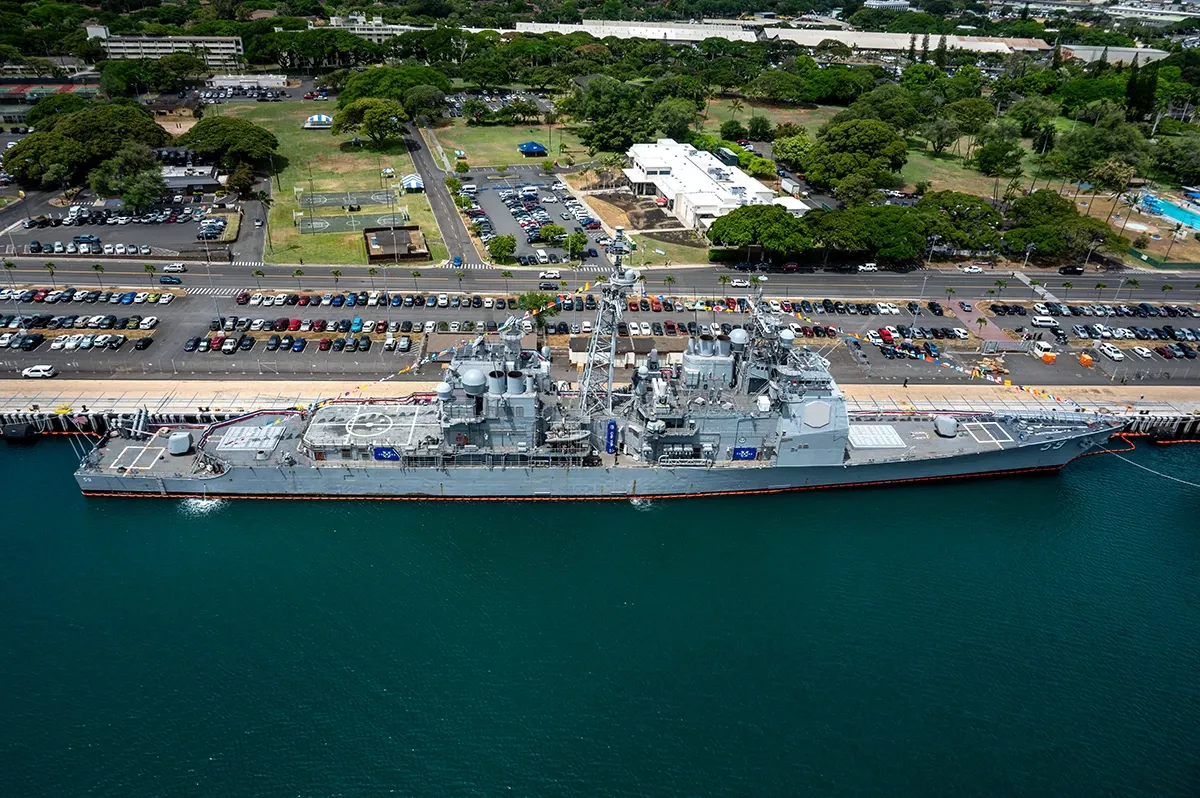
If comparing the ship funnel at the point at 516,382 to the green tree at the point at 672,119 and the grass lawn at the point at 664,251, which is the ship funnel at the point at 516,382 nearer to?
the grass lawn at the point at 664,251

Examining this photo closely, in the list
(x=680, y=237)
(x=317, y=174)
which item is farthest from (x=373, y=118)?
(x=680, y=237)

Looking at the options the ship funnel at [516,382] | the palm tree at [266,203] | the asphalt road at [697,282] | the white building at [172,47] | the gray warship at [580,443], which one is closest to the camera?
the ship funnel at [516,382]

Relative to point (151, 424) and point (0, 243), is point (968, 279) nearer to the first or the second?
point (151, 424)

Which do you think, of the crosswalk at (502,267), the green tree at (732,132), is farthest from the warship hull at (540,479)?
the green tree at (732,132)

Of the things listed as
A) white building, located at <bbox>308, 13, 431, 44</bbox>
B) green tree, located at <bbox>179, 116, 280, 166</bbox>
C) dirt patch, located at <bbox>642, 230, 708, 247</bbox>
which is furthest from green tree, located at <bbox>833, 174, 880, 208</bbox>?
white building, located at <bbox>308, 13, 431, 44</bbox>

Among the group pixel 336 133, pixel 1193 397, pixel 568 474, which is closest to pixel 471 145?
pixel 336 133
